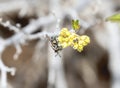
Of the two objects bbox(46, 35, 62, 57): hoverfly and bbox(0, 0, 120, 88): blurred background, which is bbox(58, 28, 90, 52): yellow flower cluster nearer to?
bbox(46, 35, 62, 57): hoverfly

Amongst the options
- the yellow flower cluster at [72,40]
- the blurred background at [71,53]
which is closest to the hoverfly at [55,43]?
the yellow flower cluster at [72,40]

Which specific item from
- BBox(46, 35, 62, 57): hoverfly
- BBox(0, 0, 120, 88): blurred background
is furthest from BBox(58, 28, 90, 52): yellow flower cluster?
BBox(0, 0, 120, 88): blurred background

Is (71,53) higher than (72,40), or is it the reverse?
(71,53)

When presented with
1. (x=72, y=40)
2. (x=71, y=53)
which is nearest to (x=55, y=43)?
(x=72, y=40)

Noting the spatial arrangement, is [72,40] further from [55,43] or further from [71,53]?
[71,53]

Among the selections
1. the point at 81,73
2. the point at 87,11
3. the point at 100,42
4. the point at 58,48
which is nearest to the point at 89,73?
the point at 81,73
